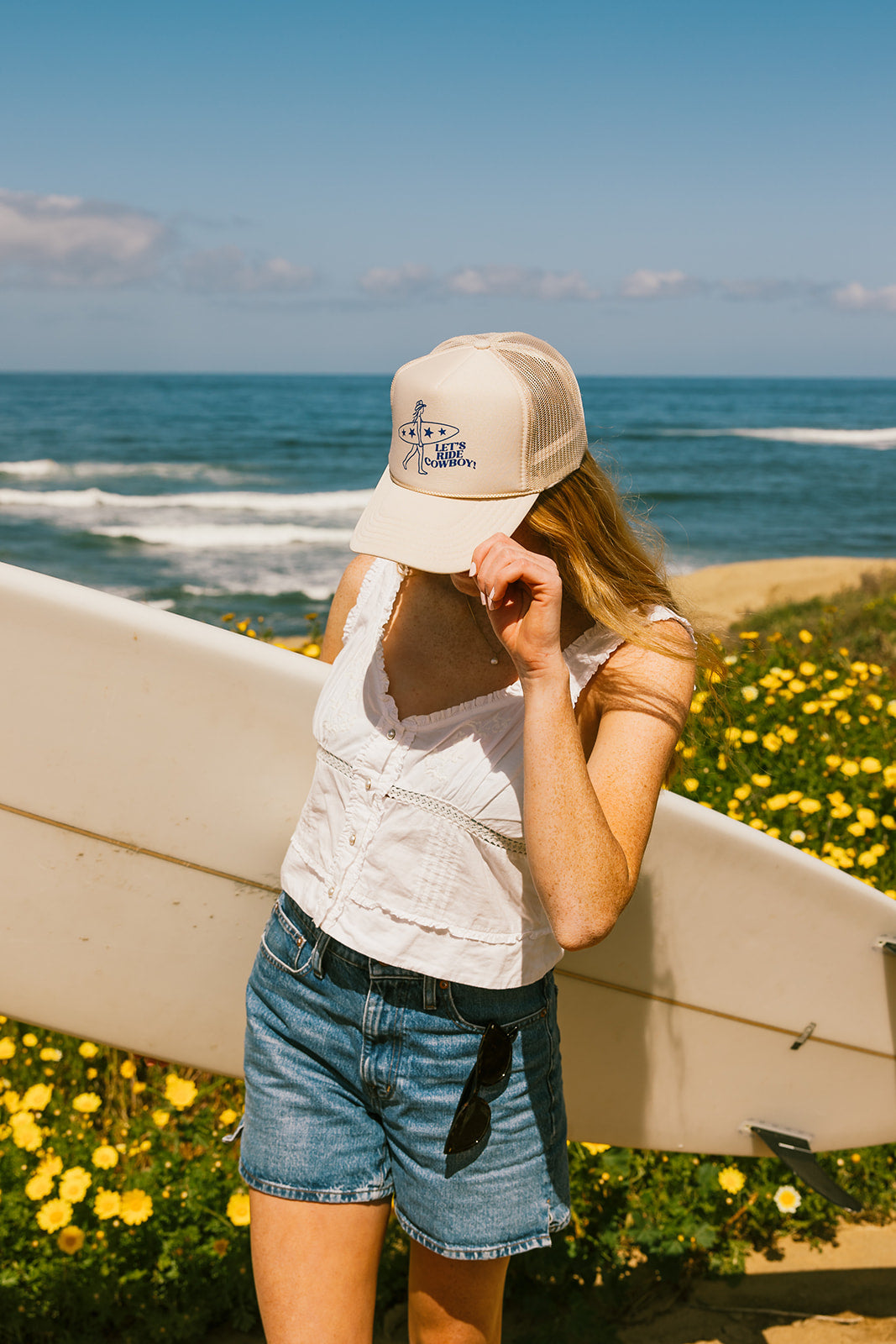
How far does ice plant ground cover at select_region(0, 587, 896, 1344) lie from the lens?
6.18 ft

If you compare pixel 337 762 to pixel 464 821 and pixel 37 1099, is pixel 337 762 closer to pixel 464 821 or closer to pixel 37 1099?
pixel 464 821

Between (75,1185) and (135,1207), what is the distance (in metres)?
0.12

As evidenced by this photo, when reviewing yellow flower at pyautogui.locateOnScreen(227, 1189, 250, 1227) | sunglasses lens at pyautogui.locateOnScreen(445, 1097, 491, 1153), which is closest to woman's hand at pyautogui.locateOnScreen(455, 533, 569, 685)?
sunglasses lens at pyautogui.locateOnScreen(445, 1097, 491, 1153)

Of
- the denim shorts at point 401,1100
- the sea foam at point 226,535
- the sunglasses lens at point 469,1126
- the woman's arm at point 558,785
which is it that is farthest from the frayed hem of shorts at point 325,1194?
the sea foam at point 226,535

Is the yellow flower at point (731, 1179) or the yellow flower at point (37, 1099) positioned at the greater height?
the yellow flower at point (37, 1099)

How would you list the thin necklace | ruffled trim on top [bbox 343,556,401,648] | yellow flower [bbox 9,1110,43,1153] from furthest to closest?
yellow flower [bbox 9,1110,43,1153] → ruffled trim on top [bbox 343,556,401,648] → the thin necklace

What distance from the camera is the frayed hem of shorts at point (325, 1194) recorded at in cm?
135

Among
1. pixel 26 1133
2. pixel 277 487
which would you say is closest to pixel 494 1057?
pixel 26 1133

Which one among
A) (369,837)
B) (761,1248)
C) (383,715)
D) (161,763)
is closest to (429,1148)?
(369,837)

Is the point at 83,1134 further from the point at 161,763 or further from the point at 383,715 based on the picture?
the point at 383,715

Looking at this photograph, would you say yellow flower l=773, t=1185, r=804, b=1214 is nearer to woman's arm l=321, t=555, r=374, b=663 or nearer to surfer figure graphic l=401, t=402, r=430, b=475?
woman's arm l=321, t=555, r=374, b=663

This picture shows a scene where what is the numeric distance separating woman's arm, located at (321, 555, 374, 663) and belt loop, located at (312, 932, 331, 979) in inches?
18.6

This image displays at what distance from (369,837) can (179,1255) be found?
3.80 ft

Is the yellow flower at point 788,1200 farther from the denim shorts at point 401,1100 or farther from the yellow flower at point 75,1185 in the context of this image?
the yellow flower at point 75,1185
